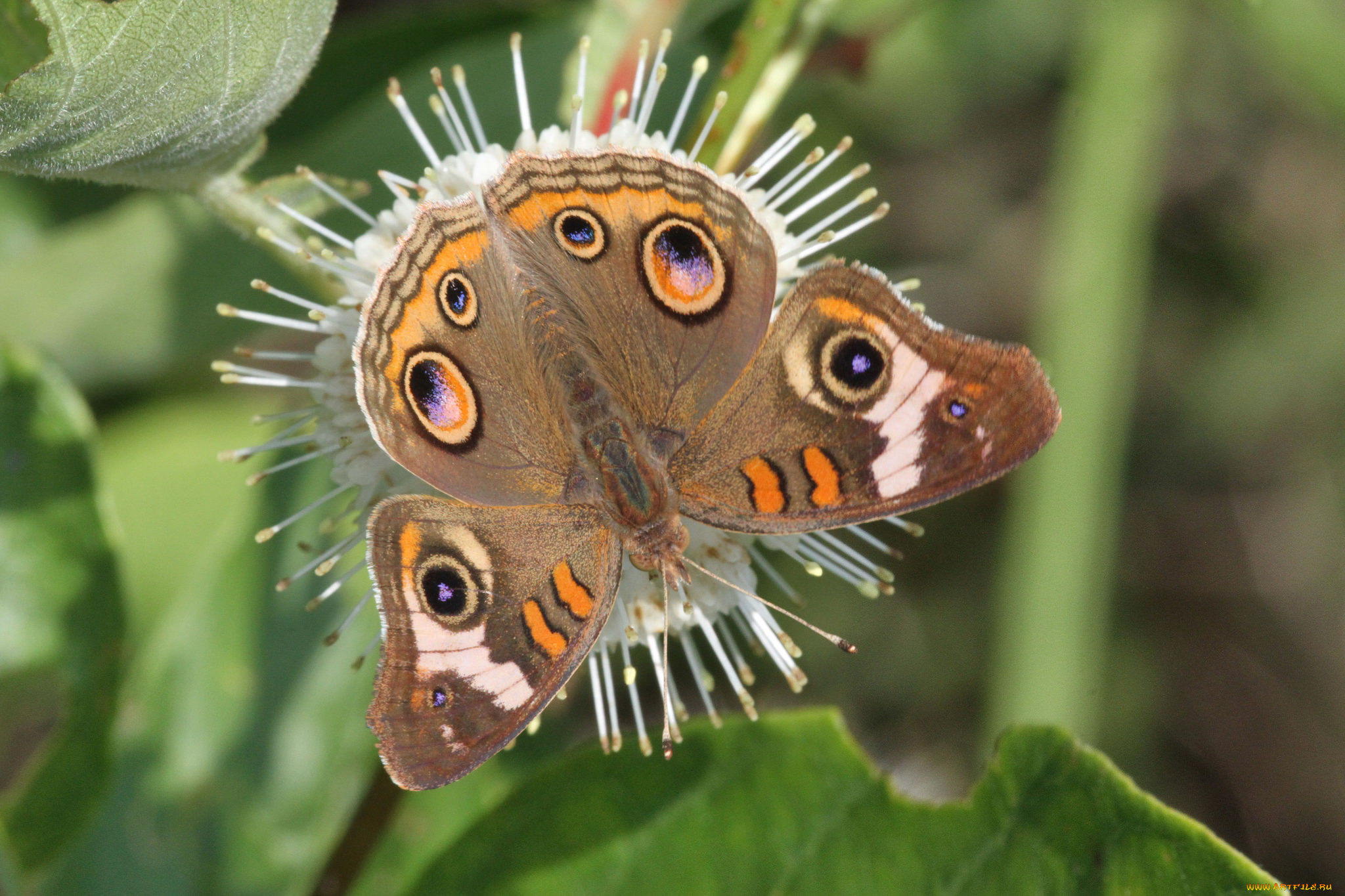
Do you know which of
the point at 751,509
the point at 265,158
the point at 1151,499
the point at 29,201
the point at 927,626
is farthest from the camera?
the point at 1151,499

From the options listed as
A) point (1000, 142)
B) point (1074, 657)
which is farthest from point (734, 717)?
point (1000, 142)

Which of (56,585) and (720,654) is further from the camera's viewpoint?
Answer: (56,585)

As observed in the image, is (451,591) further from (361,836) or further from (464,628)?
(361,836)

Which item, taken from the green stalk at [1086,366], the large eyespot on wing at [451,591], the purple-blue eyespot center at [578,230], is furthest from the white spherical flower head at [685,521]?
the green stalk at [1086,366]

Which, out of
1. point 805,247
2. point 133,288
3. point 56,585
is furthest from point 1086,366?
point 56,585

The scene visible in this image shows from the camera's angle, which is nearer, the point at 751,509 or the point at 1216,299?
the point at 751,509

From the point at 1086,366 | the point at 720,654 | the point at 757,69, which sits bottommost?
the point at 1086,366

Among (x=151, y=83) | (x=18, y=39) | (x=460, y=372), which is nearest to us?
(x=151, y=83)

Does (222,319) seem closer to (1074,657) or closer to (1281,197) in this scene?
(1074,657)
